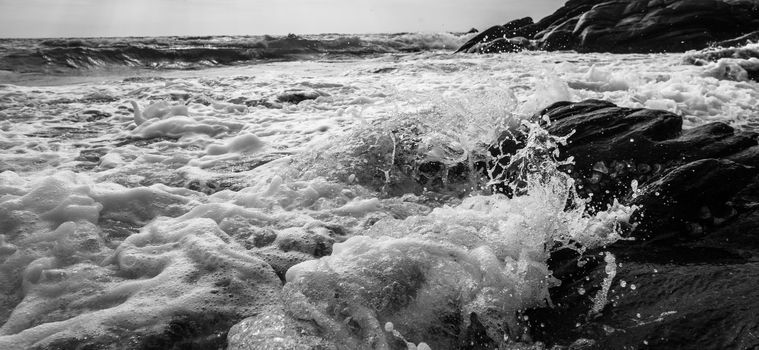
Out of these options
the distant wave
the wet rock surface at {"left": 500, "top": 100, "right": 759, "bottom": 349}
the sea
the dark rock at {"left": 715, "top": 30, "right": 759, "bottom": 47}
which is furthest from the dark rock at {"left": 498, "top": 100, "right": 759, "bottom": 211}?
the distant wave

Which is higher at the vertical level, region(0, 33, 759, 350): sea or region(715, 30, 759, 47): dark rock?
region(715, 30, 759, 47): dark rock

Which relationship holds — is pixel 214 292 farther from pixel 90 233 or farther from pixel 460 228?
pixel 460 228

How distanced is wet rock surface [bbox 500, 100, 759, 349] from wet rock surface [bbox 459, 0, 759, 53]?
50.4ft

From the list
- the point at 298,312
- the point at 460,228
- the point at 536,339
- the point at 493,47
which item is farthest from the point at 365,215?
the point at 493,47

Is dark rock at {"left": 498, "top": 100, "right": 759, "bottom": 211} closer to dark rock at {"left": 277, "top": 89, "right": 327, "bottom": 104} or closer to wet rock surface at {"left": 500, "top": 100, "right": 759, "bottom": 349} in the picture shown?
wet rock surface at {"left": 500, "top": 100, "right": 759, "bottom": 349}

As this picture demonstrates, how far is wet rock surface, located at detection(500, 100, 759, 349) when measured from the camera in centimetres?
236

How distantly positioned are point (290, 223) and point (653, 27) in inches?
751

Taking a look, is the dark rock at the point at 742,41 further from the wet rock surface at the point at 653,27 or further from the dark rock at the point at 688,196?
the dark rock at the point at 688,196

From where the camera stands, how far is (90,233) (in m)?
3.50

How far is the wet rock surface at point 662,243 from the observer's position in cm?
236

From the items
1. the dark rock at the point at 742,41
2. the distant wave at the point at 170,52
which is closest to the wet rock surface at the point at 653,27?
the dark rock at the point at 742,41

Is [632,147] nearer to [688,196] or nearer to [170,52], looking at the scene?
[688,196]

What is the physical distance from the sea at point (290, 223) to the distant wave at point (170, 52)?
34.0 ft

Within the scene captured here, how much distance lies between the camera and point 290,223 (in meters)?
3.74
